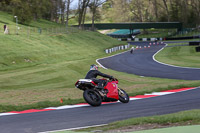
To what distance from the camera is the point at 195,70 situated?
3378cm

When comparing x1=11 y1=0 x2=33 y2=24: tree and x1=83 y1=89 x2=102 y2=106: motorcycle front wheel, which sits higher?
x1=11 y1=0 x2=33 y2=24: tree

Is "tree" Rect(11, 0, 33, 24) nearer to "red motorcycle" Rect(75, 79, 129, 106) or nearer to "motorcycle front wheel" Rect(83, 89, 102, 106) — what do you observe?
"red motorcycle" Rect(75, 79, 129, 106)

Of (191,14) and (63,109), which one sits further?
(191,14)

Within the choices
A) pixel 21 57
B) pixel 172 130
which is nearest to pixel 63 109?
pixel 172 130

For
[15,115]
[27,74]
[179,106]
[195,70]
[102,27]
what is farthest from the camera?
[102,27]

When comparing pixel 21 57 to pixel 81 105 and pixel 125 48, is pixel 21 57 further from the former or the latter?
pixel 125 48

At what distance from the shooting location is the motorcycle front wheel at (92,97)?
42.5 feet

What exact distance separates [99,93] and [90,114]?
80.8 inches

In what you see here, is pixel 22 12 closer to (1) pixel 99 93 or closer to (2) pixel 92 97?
(1) pixel 99 93

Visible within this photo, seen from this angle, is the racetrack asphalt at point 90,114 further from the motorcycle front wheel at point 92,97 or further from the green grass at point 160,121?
the green grass at point 160,121

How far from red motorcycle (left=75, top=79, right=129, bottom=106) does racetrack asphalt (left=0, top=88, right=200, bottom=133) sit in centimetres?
27

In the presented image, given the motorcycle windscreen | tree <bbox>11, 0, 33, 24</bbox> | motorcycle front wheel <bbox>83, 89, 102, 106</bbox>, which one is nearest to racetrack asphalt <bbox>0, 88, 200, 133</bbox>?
motorcycle front wheel <bbox>83, 89, 102, 106</bbox>

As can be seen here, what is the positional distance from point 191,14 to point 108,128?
424 ft

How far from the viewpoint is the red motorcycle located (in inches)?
515
